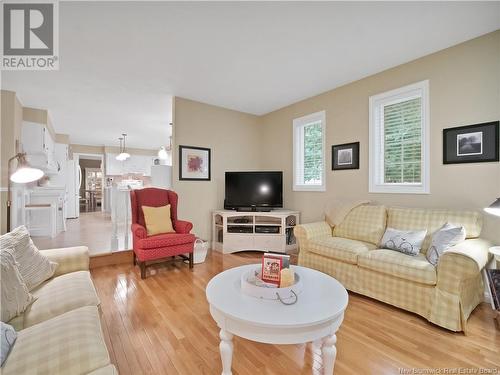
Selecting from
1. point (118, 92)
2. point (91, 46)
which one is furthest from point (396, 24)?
point (118, 92)

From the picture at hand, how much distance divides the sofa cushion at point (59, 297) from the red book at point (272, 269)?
1.08m

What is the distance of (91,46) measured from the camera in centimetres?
247

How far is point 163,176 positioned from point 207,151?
882mm

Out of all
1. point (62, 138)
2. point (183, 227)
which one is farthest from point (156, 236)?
point (62, 138)

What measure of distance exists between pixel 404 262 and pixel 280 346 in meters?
1.33

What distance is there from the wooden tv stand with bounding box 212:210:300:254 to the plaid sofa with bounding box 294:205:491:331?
0.89m

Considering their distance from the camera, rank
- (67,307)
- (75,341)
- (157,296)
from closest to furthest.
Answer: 1. (75,341)
2. (67,307)
3. (157,296)

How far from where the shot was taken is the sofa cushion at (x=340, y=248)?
251cm

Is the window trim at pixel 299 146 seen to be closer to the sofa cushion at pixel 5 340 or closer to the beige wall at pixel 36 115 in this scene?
the sofa cushion at pixel 5 340

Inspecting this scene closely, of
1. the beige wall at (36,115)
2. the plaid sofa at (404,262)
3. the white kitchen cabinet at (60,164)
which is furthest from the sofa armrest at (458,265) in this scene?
the white kitchen cabinet at (60,164)

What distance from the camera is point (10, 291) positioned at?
1.31 m

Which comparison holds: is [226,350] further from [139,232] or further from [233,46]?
[233,46]

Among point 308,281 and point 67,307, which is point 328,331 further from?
point 67,307

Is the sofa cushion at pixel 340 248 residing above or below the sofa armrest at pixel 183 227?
below
